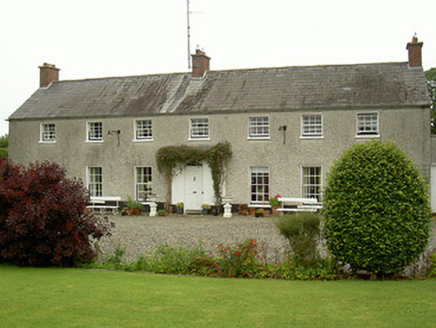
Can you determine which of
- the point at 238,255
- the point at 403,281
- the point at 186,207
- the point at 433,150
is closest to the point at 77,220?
the point at 238,255

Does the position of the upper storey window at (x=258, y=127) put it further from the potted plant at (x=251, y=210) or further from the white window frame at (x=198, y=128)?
the potted plant at (x=251, y=210)

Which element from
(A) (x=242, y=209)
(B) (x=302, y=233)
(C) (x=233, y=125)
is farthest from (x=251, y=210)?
(B) (x=302, y=233)

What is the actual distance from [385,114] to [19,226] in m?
16.8

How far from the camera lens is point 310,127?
24.2 m

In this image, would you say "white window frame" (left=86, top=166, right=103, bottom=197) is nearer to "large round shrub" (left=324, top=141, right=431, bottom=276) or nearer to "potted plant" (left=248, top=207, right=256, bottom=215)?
"potted plant" (left=248, top=207, right=256, bottom=215)

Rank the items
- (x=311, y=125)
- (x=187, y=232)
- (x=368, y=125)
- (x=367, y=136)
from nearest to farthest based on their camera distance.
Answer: (x=187, y=232), (x=367, y=136), (x=368, y=125), (x=311, y=125)

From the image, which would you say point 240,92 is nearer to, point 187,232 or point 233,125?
point 233,125

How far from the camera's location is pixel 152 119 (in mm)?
26250

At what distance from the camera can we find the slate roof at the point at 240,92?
2367 centimetres

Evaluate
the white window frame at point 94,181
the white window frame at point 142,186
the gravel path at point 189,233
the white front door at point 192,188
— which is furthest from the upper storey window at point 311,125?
the white window frame at point 94,181

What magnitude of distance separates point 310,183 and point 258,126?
11.8ft

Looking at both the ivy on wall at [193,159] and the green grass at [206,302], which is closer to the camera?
the green grass at [206,302]

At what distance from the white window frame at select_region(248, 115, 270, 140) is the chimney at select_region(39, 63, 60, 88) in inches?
530

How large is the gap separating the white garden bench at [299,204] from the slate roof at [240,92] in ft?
13.6
